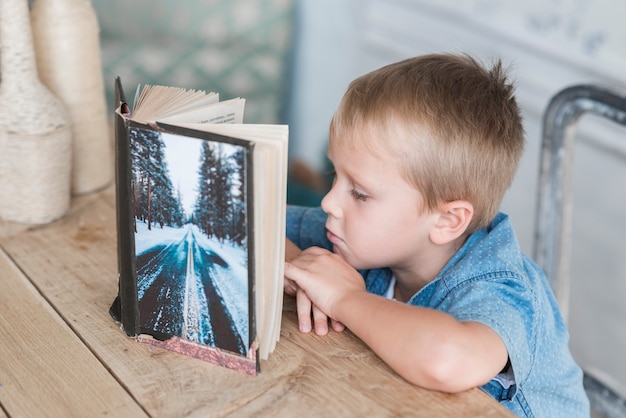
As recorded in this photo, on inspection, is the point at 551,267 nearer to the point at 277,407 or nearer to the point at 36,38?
the point at 277,407

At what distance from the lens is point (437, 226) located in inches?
39.0

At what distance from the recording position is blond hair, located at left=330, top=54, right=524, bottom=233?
917mm

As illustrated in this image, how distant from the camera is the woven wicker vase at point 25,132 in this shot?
106cm

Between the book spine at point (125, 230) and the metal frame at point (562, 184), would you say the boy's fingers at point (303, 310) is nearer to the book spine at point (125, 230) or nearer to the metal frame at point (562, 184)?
the book spine at point (125, 230)

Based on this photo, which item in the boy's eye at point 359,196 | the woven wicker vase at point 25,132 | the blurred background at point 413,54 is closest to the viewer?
the boy's eye at point 359,196

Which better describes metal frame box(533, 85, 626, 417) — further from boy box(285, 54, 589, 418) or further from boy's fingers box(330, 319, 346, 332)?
boy's fingers box(330, 319, 346, 332)

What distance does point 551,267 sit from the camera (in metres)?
1.37

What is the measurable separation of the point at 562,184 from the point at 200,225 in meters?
0.79

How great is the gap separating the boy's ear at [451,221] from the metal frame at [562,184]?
379mm

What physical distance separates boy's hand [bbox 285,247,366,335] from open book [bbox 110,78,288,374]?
0.08 metres

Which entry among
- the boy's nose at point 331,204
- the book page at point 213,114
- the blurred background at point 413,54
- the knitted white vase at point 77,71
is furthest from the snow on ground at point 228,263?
the blurred background at point 413,54

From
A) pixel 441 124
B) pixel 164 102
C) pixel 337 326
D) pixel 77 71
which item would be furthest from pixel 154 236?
pixel 77 71

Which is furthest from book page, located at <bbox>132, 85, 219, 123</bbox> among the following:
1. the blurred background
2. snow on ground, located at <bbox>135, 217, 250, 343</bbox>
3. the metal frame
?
the metal frame

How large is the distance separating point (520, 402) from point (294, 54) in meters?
1.96
